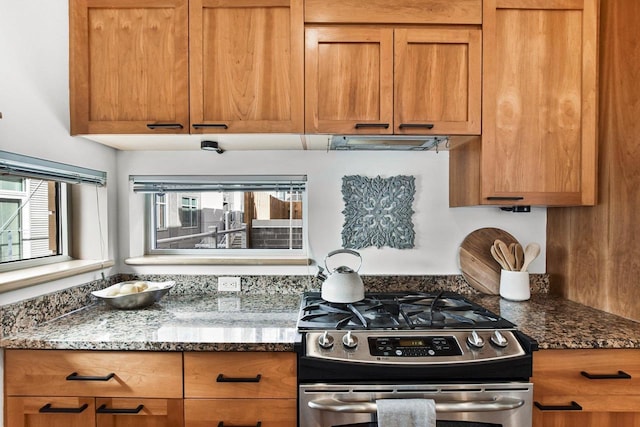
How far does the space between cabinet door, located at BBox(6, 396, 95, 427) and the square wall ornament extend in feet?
4.29

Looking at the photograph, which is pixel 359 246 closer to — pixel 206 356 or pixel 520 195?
pixel 520 195

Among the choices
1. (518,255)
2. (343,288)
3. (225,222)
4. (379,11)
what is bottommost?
(343,288)

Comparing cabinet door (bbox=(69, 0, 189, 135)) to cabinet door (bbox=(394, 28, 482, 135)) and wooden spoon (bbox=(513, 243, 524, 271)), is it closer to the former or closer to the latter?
cabinet door (bbox=(394, 28, 482, 135))

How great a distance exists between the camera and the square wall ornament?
1.99m

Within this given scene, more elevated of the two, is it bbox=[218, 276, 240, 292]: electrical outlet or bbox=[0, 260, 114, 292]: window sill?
bbox=[0, 260, 114, 292]: window sill

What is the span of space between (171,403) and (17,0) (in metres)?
1.62

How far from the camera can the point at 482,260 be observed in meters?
1.98

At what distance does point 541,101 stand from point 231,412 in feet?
5.86

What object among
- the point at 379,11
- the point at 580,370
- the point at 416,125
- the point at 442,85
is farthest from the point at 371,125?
the point at 580,370

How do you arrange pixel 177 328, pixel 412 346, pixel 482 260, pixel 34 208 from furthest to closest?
pixel 482 260 < pixel 34 208 < pixel 177 328 < pixel 412 346

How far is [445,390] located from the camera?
4.13ft

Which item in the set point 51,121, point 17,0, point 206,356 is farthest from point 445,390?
point 17,0

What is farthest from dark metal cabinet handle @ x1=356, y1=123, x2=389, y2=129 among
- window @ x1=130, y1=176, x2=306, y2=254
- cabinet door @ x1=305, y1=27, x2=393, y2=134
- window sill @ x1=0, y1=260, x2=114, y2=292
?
window sill @ x1=0, y1=260, x2=114, y2=292

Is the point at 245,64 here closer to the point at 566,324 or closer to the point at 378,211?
the point at 378,211
